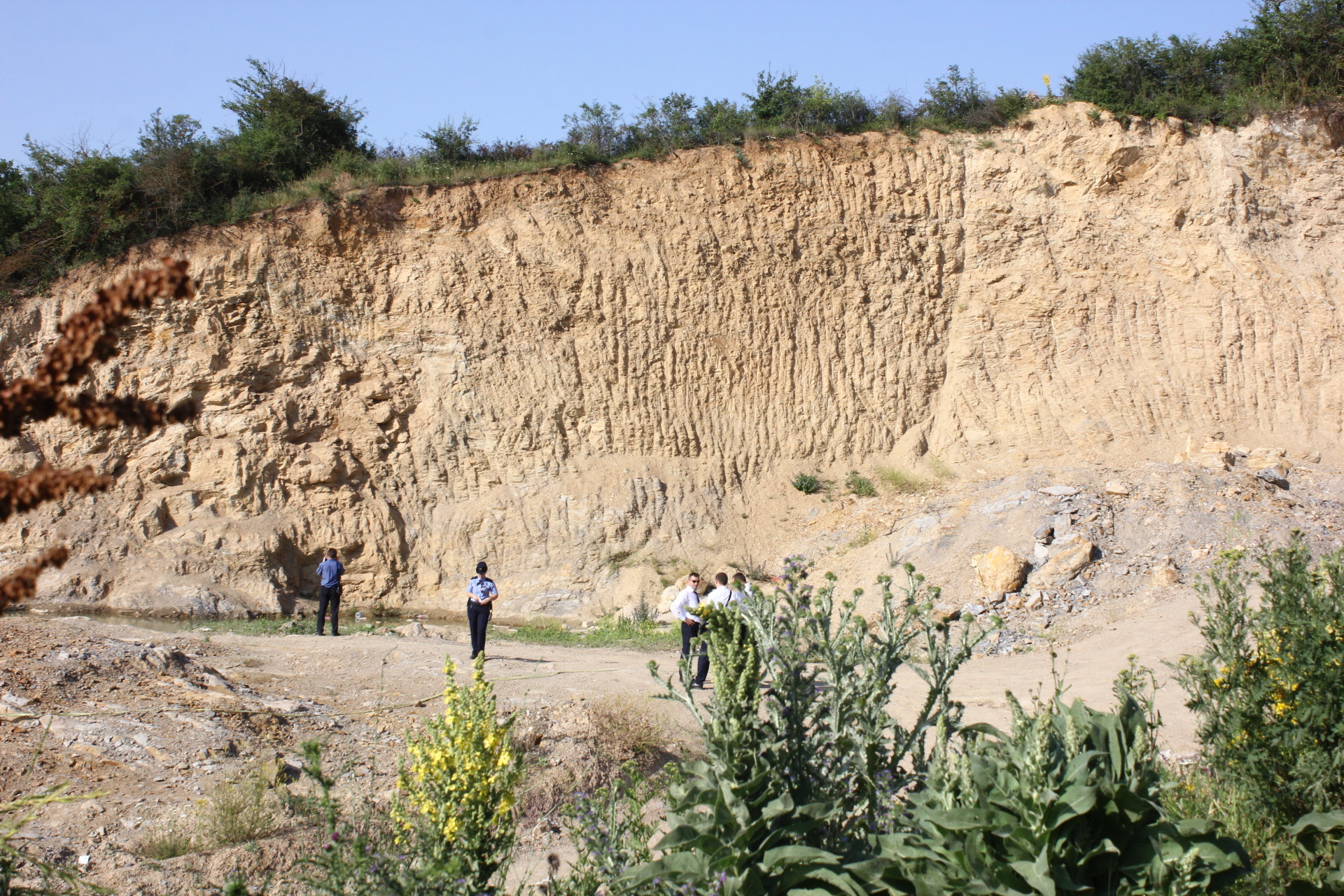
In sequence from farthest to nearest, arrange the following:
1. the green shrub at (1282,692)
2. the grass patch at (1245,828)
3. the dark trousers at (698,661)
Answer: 1. the dark trousers at (698,661)
2. the green shrub at (1282,692)
3. the grass patch at (1245,828)

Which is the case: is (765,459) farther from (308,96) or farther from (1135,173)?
(308,96)

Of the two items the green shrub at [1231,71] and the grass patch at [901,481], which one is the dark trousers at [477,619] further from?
the green shrub at [1231,71]

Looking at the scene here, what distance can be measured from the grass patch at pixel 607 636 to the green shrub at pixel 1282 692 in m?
9.01

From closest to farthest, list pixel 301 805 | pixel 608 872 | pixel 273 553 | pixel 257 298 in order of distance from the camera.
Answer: pixel 608 872
pixel 301 805
pixel 273 553
pixel 257 298

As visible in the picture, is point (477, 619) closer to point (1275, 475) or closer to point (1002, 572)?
point (1002, 572)

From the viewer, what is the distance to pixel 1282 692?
4.71 meters

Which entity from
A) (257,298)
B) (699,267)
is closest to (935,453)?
(699,267)

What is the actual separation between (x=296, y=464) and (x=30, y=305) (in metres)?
6.48

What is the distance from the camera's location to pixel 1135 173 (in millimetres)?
19828

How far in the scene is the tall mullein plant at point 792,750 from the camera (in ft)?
10.7

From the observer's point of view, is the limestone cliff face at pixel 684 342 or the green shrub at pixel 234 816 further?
the limestone cliff face at pixel 684 342

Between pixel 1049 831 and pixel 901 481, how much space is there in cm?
1641

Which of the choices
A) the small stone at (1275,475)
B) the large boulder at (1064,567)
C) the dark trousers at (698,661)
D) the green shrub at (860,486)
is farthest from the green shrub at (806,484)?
the dark trousers at (698,661)

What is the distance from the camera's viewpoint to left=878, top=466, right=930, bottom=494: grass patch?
1875 cm
